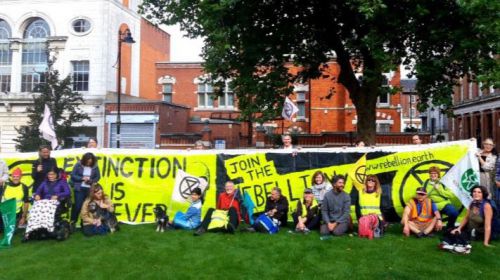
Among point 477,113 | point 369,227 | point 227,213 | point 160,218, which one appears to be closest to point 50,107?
point 160,218

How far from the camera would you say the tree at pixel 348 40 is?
1468 centimetres

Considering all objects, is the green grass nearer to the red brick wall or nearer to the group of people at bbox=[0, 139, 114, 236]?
the group of people at bbox=[0, 139, 114, 236]

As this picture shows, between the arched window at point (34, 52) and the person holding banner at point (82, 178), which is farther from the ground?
the arched window at point (34, 52)

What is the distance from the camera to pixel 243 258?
877 cm

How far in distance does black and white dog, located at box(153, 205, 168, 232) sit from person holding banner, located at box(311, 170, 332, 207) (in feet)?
11.5

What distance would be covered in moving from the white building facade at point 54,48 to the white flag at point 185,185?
100 ft

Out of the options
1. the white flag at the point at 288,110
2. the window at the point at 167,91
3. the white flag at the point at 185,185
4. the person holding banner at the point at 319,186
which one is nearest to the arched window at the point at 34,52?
the window at the point at 167,91

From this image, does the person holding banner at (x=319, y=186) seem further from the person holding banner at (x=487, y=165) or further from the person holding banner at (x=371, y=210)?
the person holding banner at (x=487, y=165)

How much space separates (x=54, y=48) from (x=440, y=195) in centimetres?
3850

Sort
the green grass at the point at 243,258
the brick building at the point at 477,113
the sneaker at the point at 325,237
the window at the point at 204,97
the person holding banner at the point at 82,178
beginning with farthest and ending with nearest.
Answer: the window at the point at 204,97 < the brick building at the point at 477,113 < the person holding banner at the point at 82,178 < the sneaker at the point at 325,237 < the green grass at the point at 243,258

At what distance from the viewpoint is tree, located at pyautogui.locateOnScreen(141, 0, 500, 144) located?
48.2 feet

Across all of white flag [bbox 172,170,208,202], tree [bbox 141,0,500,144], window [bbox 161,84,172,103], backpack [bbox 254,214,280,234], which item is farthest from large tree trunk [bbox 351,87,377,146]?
window [bbox 161,84,172,103]

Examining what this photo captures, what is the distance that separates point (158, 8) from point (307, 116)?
2221 cm

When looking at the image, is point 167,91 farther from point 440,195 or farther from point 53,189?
point 440,195
